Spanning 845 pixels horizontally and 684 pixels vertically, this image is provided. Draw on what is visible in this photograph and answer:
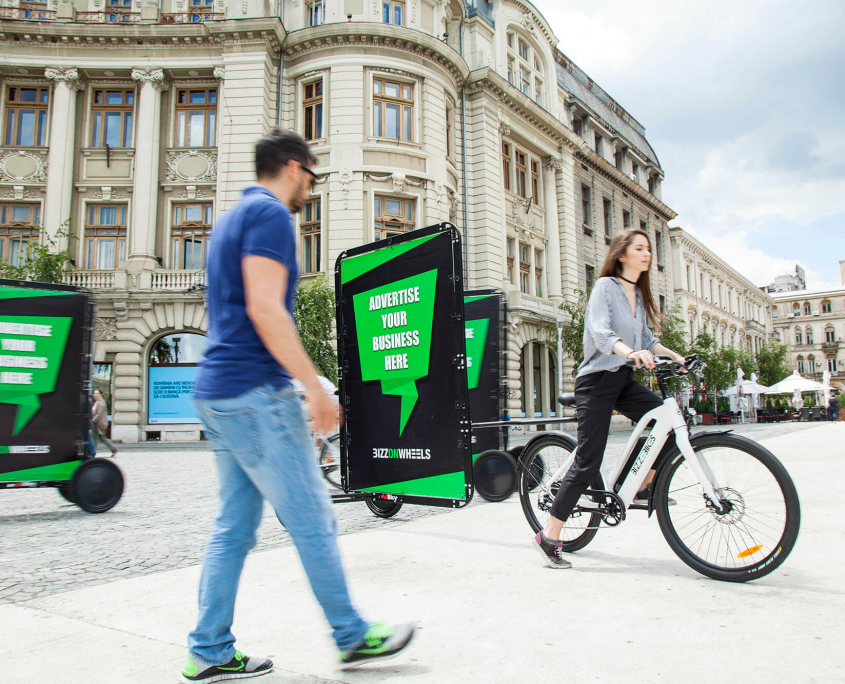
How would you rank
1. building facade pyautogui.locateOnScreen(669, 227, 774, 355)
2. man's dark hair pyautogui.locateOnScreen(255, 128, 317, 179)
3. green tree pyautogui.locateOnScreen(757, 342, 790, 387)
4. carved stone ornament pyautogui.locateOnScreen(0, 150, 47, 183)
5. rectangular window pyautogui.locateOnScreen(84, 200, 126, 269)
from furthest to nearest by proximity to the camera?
green tree pyautogui.locateOnScreen(757, 342, 790, 387), building facade pyautogui.locateOnScreen(669, 227, 774, 355), rectangular window pyautogui.locateOnScreen(84, 200, 126, 269), carved stone ornament pyautogui.locateOnScreen(0, 150, 47, 183), man's dark hair pyautogui.locateOnScreen(255, 128, 317, 179)

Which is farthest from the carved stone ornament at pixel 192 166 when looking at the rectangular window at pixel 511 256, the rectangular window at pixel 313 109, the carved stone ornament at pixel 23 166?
the rectangular window at pixel 511 256

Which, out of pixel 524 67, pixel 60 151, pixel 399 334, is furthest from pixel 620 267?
pixel 524 67

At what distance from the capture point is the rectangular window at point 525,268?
29797 millimetres

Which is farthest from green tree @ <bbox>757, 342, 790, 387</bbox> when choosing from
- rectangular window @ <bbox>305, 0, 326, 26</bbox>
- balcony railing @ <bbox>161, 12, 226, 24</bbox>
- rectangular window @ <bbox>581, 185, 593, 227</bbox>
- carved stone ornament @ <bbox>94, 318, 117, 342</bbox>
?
carved stone ornament @ <bbox>94, 318, 117, 342</bbox>

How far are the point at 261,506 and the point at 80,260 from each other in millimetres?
24943

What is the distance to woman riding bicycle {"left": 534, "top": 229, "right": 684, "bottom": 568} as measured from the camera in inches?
145

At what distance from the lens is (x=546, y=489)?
14.0ft

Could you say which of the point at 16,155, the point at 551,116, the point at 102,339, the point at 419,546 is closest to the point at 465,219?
the point at 551,116

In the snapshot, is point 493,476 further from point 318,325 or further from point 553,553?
point 318,325

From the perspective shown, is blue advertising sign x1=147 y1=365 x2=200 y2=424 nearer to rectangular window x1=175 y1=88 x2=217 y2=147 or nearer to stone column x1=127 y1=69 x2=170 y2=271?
stone column x1=127 y1=69 x2=170 y2=271

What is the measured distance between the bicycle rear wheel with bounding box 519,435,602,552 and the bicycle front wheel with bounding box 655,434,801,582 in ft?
1.83

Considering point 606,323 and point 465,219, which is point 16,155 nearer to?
point 465,219

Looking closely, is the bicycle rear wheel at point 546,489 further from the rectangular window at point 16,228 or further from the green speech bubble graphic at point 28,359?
the rectangular window at point 16,228

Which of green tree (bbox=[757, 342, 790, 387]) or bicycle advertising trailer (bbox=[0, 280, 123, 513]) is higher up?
green tree (bbox=[757, 342, 790, 387])
